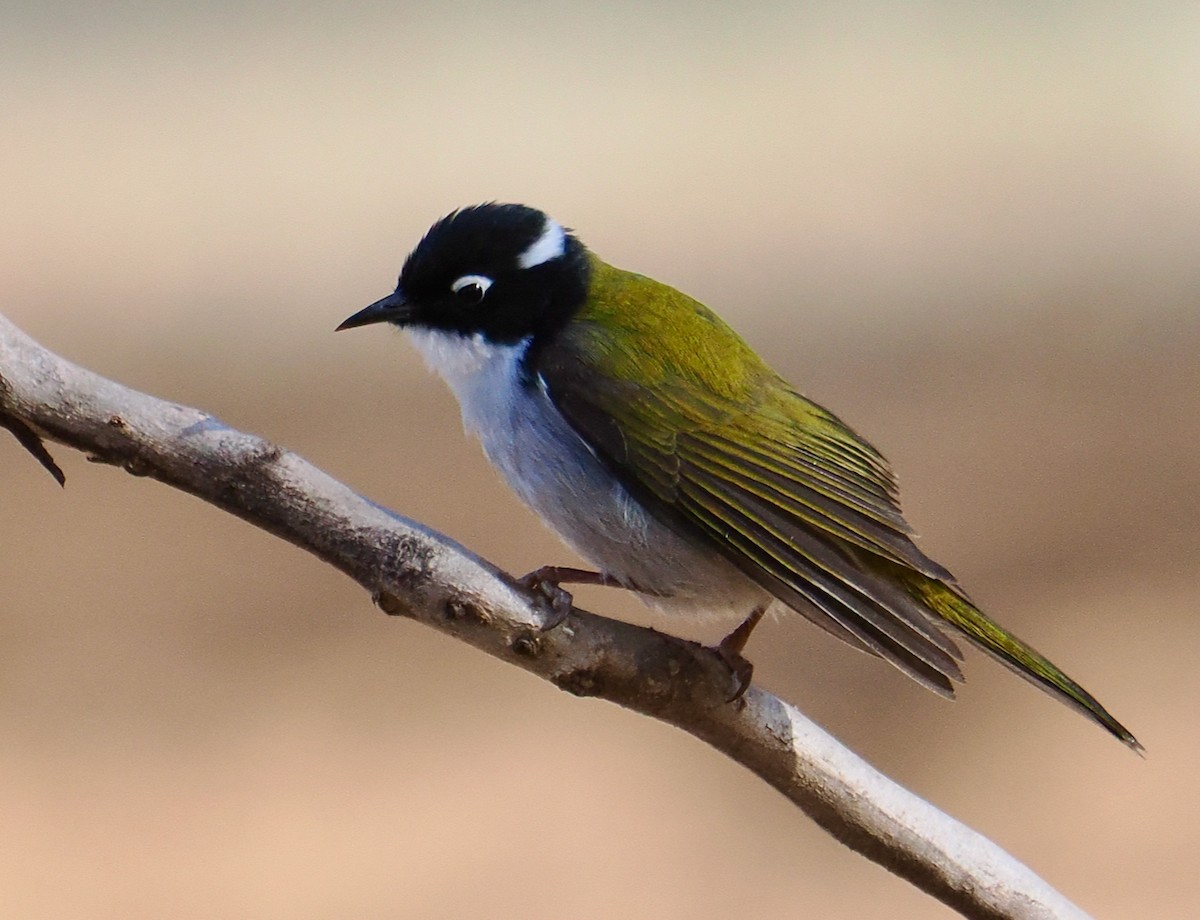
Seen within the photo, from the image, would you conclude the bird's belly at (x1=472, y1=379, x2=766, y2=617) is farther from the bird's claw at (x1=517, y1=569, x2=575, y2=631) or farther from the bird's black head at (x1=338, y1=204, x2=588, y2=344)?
the bird's claw at (x1=517, y1=569, x2=575, y2=631)

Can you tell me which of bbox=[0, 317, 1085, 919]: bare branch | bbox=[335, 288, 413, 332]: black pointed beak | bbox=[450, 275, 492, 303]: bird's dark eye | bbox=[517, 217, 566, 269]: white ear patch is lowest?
bbox=[0, 317, 1085, 919]: bare branch

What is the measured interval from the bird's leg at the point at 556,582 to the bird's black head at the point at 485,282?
434 millimetres

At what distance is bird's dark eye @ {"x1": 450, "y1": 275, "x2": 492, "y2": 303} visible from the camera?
6.47ft

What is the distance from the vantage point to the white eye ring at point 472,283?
1970 mm

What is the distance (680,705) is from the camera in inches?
61.5

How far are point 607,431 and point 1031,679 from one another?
0.70 meters

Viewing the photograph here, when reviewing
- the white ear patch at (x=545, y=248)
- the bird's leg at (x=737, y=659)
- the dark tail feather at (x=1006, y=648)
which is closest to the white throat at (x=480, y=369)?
the white ear patch at (x=545, y=248)

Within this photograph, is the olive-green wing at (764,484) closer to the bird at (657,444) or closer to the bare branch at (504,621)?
the bird at (657,444)

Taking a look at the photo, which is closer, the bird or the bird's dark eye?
the bird

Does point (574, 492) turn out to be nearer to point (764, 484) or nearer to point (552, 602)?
point (764, 484)

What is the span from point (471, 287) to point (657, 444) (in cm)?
40

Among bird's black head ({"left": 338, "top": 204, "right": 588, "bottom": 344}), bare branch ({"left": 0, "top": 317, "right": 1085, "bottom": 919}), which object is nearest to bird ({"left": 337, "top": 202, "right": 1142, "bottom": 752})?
bird's black head ({"left": 338, "top": 204, "right": 588, "bottom": 344})

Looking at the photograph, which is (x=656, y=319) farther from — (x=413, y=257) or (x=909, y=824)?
(x=909, y=824)

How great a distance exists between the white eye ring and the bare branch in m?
0.70
